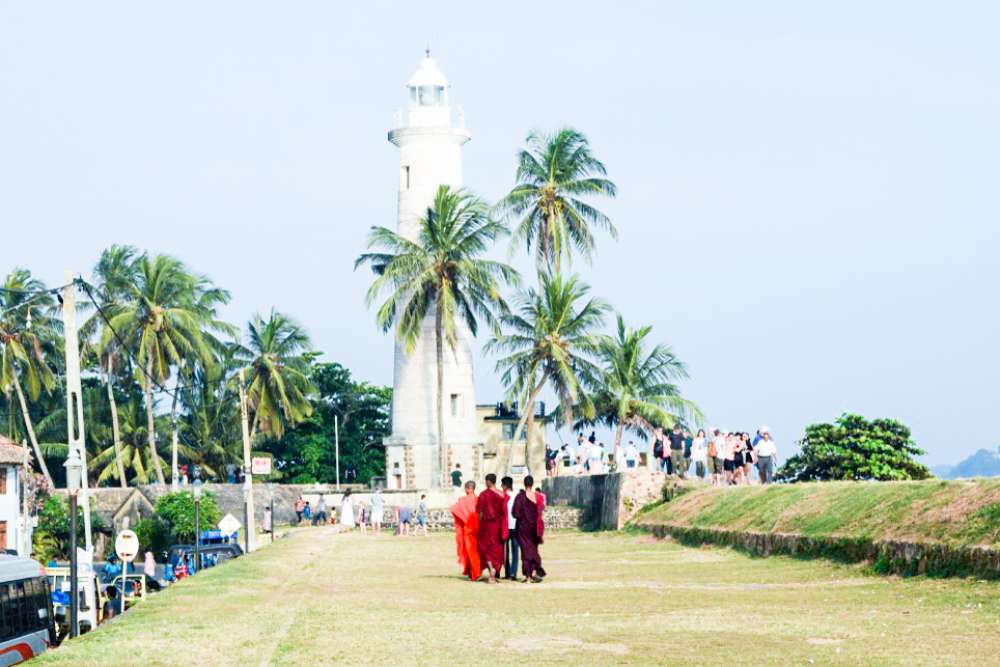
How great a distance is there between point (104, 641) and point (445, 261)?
4276 centimetres

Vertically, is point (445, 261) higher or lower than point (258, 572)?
higher

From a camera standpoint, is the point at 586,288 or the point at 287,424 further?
the point at 287,424

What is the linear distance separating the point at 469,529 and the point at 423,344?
1455 inches

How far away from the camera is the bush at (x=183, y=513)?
5512 cm

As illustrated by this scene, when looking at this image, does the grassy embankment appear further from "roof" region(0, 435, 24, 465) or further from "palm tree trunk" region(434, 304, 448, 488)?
"roof" region(0, 435, 24, 465)

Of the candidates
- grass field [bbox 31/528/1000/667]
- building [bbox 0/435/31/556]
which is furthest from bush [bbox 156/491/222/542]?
grass field [bbox 31/528/1000/667]

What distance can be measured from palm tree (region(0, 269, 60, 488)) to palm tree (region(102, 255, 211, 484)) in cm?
404

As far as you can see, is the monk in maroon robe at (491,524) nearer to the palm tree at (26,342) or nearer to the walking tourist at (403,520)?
the walking tourist at (403,520)

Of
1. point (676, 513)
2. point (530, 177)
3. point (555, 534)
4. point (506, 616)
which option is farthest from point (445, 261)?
point (506, 616)

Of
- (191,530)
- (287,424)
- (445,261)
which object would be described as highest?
(445,261)

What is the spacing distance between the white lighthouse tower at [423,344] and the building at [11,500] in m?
13.8

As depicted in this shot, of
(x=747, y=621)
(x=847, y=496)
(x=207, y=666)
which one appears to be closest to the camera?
(x=207, y=666)

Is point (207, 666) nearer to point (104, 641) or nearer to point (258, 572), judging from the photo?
point (104, 641)

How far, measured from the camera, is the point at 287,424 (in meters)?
73.1
